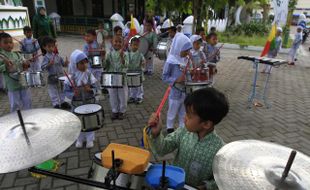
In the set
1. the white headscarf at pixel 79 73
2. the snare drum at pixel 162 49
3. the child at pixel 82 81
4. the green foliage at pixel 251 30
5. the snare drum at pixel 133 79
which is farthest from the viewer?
the green foliage at pixel 251 30

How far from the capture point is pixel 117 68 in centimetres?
459

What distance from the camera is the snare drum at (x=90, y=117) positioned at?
3003 millimetres

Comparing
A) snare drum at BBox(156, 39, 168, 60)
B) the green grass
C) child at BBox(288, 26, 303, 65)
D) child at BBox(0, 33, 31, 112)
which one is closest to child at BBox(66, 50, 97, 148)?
child at BBox(0, 33, 31, 112)

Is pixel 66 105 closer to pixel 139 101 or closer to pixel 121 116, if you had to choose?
pixel 121 116

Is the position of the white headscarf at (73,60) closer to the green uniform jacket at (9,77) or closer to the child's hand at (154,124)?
the green uniform jacket at (9,77)

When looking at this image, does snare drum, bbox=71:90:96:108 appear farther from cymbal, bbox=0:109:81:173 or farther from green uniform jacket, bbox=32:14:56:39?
green uniform jacket, bbox=32:14:56:39

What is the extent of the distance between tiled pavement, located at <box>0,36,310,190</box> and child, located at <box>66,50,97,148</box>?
0.16 metres

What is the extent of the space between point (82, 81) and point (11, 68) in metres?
1.24

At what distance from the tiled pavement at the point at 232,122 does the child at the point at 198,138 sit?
1.69 metres

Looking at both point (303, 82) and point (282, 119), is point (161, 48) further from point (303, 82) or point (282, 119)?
point (303, 82)

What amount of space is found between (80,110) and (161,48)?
4349mm

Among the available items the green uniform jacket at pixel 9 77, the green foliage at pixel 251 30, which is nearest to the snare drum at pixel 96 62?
the green uniform jacket at pixel 9 77

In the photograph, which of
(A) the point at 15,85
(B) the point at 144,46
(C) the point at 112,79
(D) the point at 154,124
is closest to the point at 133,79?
(C) the point at 112,79

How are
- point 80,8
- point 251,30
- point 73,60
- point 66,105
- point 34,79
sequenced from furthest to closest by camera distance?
1. point 80,8
2. point 251,30
3. point 66,105
4. point 34,79
5. point 73,60
